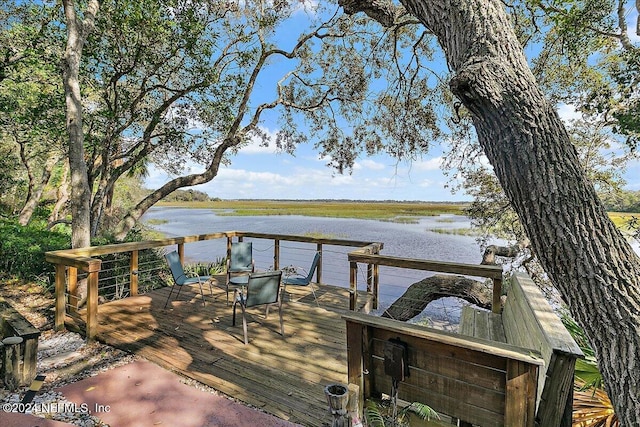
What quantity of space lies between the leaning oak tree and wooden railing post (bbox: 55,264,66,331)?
4.41 metres

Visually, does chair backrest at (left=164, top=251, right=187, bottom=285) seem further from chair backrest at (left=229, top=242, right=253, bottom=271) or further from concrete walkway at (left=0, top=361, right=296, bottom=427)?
concrete walkway at (left=0, top=361, right=296, bottom=427)

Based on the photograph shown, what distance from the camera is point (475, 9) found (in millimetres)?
1768

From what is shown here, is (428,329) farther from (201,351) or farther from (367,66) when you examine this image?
(367,66)

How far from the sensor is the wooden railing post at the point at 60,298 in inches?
143

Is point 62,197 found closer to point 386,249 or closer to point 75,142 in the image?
point 75,142

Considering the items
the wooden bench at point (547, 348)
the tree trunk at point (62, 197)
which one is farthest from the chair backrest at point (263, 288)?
the tree trunk at point (62, 197)

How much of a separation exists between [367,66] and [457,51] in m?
5.29

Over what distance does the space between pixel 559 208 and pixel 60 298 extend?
4.83 metres

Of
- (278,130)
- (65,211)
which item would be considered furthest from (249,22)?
(65,211)

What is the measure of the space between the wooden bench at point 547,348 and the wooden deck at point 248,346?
4.02 ft

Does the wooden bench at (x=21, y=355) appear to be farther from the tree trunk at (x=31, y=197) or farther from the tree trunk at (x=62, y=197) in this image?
the tree trunk at (x=62, y=197)

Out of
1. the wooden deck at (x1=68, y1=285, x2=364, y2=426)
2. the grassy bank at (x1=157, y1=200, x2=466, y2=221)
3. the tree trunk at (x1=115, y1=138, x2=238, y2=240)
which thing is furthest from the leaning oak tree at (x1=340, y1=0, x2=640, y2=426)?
the grassy bank at (x1=157, y1=200, x2=466, y2=221)

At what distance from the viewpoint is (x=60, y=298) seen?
370 centimetres

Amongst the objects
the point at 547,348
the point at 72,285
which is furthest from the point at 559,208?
the point at 72,285
